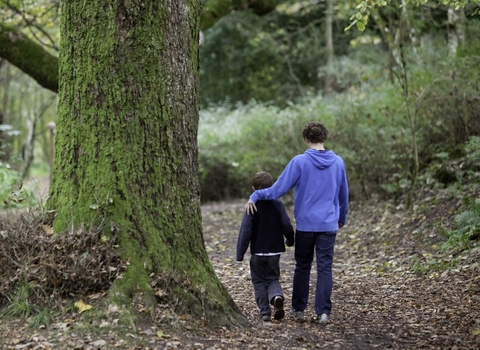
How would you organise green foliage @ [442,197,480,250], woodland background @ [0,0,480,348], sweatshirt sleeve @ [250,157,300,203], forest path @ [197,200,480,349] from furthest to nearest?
woodland background @ [0,0,480,348]
green foliage @ [442,197,480,250]
sweatshirt sleeve @ [250,157,300,203]
forest path @ [197,200,480,349]

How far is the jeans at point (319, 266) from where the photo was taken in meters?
5.80

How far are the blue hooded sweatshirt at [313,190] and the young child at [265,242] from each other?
0.17m

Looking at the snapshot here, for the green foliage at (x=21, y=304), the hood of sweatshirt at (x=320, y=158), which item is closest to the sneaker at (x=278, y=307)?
the hood of sweatshirt at (x=320, y=158)

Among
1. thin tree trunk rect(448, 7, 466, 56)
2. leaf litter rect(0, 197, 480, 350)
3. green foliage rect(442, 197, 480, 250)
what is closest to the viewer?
leaf litter rect(0, 197, 480, 350)

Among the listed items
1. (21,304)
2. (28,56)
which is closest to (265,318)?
(21,304)

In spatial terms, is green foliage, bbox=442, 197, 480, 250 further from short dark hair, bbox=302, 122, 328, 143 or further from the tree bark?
the tree bark

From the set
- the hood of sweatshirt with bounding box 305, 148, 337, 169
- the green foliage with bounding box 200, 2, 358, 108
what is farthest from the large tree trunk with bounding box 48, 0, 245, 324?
the green foliage with bounding box 200, 2, 358, 108

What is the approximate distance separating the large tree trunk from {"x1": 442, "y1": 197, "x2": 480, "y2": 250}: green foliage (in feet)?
13.1

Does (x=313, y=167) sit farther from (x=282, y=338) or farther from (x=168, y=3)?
(x=168, y=3)

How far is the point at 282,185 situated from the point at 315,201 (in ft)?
1.17

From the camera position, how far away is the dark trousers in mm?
5844

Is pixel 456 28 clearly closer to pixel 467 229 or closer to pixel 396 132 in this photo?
pixel 396 132

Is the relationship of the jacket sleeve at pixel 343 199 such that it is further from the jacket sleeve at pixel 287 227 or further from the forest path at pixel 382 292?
the forest path at pixel 382 292

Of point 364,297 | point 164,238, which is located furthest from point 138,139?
point 364,297
